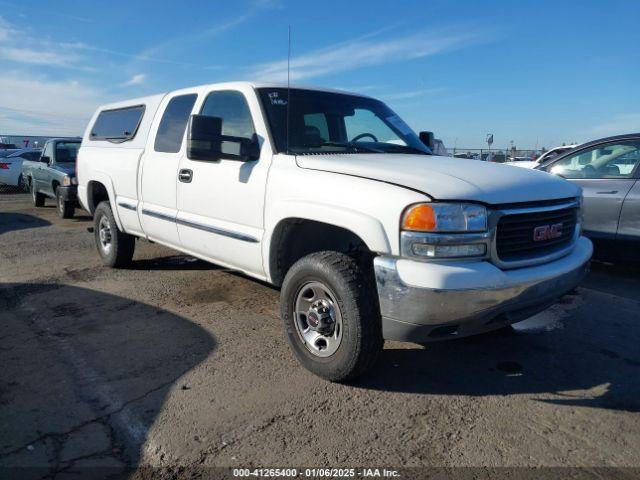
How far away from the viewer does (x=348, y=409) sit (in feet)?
9.54

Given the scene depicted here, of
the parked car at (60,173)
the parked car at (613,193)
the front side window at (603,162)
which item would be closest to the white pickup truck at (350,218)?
the parked car at (613,193)

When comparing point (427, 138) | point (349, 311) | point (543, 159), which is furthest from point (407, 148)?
point (543, 159)

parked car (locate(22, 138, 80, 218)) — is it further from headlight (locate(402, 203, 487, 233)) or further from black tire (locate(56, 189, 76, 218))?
headlight (locate(402, 203, 487, 233))

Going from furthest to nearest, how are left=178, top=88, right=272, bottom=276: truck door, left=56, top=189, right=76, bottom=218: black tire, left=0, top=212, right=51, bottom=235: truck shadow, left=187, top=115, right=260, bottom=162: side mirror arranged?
left=56, top=189, right=76, bottom=218: black tire < left=0, top=212, right=51, bottom=235: truck shadow < left=178, top=88, right=272, bottom=276: truck door < left=187, top=115, right=260, bottom=162: side mirror

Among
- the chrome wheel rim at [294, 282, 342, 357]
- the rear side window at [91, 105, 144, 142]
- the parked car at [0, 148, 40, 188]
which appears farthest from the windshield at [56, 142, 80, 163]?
the chrome wheel rim at [294, 282, 342, 357]

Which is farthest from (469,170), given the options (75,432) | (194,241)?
(75,432)

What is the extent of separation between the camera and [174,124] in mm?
4738

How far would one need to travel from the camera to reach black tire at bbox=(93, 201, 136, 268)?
582 cm

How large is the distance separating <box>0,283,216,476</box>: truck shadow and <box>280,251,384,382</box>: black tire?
1010 millimetres

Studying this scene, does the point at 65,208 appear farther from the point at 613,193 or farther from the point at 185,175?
the point at 613,193

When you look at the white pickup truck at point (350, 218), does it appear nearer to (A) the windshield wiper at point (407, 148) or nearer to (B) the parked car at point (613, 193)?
Answer: (A) the windshield wiper at point (407, 148)

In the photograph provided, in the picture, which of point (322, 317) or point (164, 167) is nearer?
point (322, 317)

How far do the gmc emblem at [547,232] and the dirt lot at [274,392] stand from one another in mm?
962

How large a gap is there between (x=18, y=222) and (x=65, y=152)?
1.92 m
